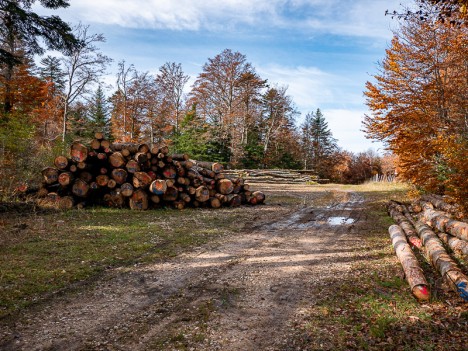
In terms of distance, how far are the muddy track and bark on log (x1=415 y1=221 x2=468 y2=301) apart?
121 cm

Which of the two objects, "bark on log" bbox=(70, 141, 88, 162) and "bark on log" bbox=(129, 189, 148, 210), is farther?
"bark on log" bbox=(129, 189, 148, 210)

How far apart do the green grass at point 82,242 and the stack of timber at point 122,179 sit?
73 cm

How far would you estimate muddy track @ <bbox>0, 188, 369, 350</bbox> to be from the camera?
312 centimetres

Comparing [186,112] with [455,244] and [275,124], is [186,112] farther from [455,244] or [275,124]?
[455,244]

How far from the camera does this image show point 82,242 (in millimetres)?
6379

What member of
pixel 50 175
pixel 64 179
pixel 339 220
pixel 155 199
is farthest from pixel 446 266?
pixel 50 175

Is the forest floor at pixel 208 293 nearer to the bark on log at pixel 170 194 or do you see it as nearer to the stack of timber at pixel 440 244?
the stack of timber at pixel 440 244

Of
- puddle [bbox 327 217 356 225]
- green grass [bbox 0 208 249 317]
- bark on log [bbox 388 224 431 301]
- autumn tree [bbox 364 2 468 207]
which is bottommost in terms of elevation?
green grass [bbox 0 208 249 317]

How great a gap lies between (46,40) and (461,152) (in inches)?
481

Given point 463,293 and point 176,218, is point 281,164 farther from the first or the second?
point 463,293

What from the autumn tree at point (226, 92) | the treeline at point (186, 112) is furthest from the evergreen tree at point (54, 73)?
the autumn tree at point (226, 92)

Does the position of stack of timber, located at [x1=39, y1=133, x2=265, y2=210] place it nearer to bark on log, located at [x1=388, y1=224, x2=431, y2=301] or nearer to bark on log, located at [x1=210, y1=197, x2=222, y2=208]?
bark on log, located at [x1=210, y1=197, x2=222, y2=208]

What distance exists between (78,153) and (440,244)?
33.0 feet

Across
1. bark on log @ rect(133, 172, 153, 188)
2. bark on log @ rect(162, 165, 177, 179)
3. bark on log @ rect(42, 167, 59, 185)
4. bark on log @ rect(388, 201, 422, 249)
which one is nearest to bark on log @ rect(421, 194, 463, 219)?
bark on log @ rect(388, 201, 422, 249)
